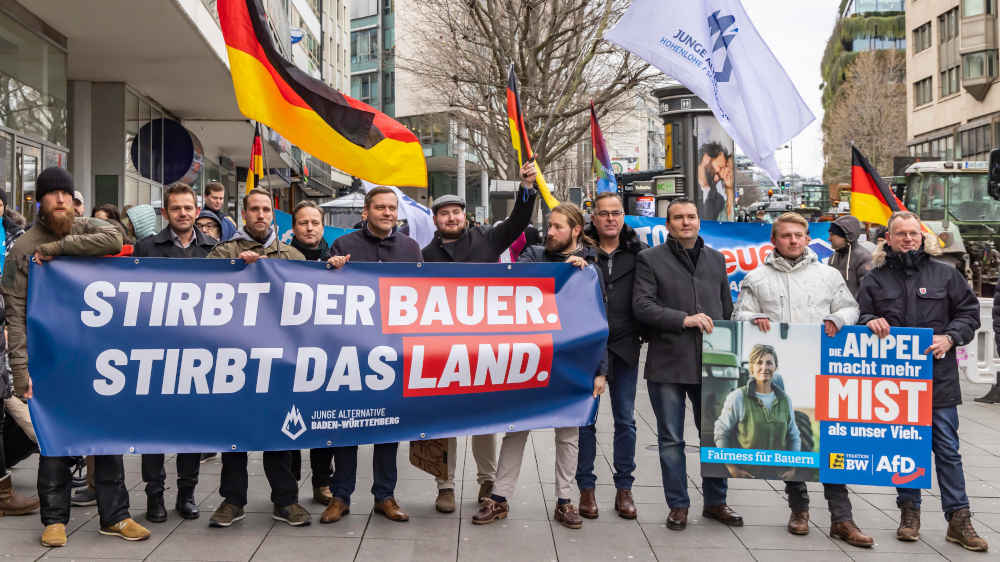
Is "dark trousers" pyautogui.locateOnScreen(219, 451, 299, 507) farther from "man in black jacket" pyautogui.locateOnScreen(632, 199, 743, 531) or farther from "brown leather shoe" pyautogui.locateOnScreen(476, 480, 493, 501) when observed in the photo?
"man in black jacket" pyautogui.locateOnScreen(632, 199, 743, 531)

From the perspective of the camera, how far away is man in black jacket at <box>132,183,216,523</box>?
5719 mm

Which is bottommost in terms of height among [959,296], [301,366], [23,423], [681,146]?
[23,423]

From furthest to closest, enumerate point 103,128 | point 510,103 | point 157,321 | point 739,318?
point 103,128 → point 510,103 → point 739,318 → point 157,321

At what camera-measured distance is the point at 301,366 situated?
5543mm

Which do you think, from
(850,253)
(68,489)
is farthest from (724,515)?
(850,253)

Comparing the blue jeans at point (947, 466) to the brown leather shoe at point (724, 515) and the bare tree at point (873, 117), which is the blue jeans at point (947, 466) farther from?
the bare tree at point (873, 117)

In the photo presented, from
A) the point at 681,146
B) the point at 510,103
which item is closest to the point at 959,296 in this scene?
the point at 510,103

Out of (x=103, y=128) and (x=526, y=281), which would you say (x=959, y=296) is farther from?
(x=103, y=128)

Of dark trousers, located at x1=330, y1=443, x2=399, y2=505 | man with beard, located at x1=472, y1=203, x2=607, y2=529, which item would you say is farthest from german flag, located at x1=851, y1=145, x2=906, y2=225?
dark trousers, located at x1=330, y1=443, x2=399, y2=505

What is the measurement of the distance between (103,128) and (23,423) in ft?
44.9

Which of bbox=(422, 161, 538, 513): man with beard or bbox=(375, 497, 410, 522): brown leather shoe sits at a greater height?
bbox=(422, 161, 538, 513): man with beard

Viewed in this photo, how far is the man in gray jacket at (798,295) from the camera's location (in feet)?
18.8

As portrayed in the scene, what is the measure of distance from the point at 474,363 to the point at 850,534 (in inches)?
95.3

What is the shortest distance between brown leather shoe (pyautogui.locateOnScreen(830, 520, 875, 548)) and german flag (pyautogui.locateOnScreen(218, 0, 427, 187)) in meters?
3.39
